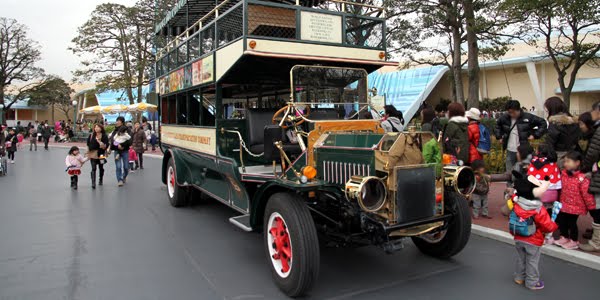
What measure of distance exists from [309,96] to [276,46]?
733 millimetres

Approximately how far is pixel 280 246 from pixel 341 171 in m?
0.89

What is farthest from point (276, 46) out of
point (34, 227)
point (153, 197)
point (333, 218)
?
point (153, 197)

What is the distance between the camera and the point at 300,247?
358 centimetres

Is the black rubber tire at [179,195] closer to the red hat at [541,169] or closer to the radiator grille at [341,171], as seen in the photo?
the radiator grille at [341,171]

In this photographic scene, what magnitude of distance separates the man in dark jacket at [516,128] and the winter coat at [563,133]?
1.86 feet

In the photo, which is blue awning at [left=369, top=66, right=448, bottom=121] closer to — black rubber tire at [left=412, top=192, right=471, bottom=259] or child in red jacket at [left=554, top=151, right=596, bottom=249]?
child in red jacket at [left=554, top=151, right=596, bottom=249]

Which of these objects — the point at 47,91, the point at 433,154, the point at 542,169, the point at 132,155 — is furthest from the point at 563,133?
the point at 47,91

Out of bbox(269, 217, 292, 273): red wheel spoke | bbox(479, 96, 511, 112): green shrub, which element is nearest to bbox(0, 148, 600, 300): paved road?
bbox(269, 217, 292, 273): red wheel spoke

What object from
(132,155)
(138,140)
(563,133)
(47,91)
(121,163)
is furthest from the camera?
(47,91)

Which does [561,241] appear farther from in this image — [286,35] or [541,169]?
[286,35]

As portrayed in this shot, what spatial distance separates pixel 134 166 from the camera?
14695mm

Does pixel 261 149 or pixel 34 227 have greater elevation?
pixel 261 149

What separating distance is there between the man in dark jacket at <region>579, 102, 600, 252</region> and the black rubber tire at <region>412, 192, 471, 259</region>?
1456 millimetres

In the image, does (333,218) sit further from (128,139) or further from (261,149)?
(128,139)
